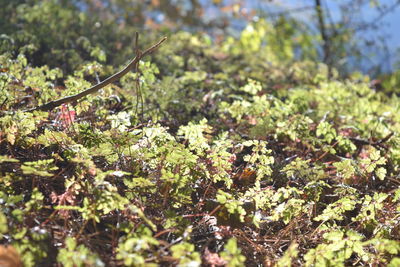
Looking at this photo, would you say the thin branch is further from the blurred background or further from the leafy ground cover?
the leafy ground cover

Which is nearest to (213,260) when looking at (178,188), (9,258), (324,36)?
(178,188)

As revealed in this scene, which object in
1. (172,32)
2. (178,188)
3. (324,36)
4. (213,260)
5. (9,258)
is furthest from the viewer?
(324,36)

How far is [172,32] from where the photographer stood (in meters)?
5.73

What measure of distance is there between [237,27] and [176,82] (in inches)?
354

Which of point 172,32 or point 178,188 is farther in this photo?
point 172,32

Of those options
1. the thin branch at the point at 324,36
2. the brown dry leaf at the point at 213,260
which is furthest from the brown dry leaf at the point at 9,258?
the thin branch at the point at 324,36

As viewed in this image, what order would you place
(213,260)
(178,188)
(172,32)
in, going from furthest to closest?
(172,32) → (178,188) → (213,260)

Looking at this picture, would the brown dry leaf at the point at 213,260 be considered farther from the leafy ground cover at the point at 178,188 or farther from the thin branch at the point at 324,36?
the thin branch at the point at 324,36

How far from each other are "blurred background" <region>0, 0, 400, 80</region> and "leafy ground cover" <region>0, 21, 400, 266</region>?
2.90 ft

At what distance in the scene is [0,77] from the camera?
2264 mm

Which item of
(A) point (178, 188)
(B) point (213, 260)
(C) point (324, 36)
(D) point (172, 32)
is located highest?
(D) point (172, 32)

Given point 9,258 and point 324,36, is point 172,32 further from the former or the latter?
point 9,258

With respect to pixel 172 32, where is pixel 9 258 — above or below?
below

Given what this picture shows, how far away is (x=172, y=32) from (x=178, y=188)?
4.32m
